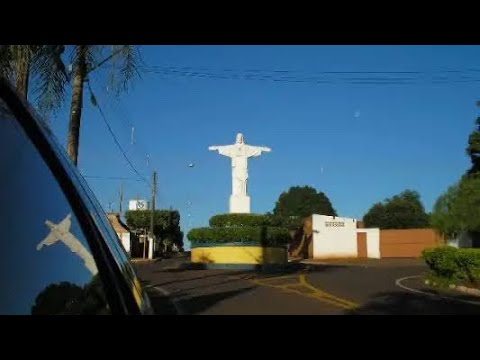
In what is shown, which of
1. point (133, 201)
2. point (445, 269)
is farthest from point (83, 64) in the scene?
point (133, 201)

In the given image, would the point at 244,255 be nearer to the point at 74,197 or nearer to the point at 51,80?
the point at 51,80

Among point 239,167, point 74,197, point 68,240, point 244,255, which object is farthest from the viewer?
point 239,167

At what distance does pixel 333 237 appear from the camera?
170 ft

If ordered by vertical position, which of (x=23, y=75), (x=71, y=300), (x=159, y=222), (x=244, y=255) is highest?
(x=159, y=222)

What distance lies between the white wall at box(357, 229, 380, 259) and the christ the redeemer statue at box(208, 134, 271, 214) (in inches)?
812

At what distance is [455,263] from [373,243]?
35657mm

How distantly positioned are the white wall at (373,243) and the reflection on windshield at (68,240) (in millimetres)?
54154

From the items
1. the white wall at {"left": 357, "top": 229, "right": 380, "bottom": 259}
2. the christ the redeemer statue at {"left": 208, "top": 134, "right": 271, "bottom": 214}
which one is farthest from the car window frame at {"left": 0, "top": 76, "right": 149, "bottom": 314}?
the white wall at {"left": 357, "top": 229, "right": 380, "bottom": 259}

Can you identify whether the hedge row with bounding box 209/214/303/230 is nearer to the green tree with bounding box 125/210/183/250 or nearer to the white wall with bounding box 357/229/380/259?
the white wall with bounding box 357/229/380/259

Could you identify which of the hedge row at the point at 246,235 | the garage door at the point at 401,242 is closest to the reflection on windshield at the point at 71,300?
the hedge row at the point at 246,235

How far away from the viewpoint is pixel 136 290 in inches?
72.4

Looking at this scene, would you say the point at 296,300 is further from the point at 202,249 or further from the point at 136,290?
the point at 202,249

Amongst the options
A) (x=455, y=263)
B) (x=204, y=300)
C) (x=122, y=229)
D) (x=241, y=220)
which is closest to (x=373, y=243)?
(x=122, y=229)
